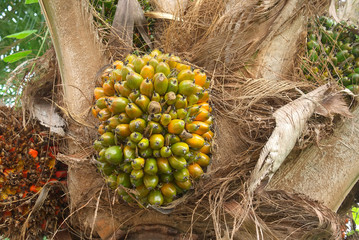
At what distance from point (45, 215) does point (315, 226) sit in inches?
64.8

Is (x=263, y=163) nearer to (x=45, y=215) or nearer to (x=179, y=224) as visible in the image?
(x=179, y=224)

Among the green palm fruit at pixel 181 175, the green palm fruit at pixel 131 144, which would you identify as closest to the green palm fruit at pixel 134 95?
the green palm fruit at pixel 131 144

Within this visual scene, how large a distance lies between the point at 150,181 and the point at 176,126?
30 cm

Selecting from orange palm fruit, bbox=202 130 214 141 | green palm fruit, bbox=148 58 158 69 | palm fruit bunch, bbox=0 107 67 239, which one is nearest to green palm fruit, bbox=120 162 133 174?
orange palm fruit, bbox=202 130 214 141

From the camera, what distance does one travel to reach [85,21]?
209cm

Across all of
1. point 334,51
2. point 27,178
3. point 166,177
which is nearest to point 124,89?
point 166,177

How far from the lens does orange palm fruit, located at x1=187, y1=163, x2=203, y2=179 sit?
1664 millimetres

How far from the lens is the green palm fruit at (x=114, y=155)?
5.07 ft

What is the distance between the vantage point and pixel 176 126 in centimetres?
155

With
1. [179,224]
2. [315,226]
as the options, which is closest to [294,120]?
[315,226]

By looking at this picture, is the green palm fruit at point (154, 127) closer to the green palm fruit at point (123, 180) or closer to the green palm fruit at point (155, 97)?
the green palm fruit at point (155, 97)

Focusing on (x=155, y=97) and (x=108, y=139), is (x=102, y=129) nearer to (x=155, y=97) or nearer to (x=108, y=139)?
(x=108, y=139)

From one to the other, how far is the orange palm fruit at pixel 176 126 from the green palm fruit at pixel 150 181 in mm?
245

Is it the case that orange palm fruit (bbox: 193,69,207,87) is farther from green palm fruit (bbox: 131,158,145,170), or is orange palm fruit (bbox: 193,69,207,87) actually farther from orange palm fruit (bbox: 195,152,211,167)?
green palm fruit (bbox: 131,158,145,170)
